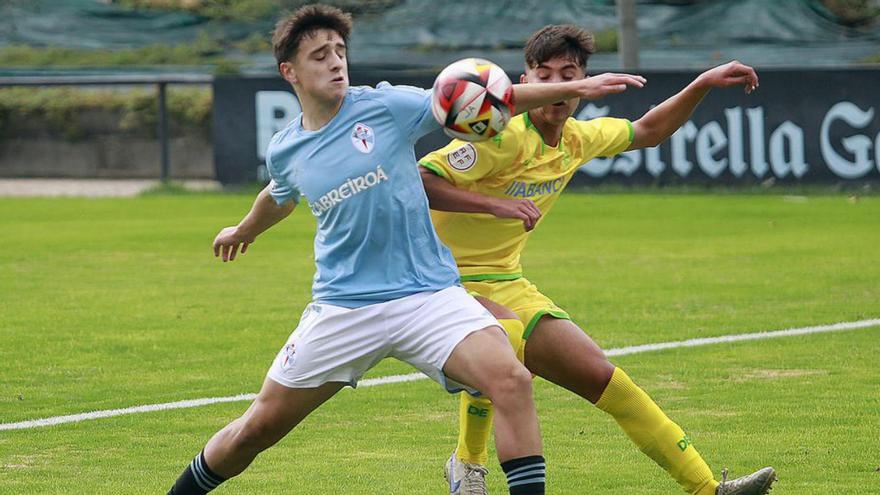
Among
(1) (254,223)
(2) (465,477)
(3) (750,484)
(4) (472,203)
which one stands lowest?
(2) (465,477)

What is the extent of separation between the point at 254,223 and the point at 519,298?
116cm

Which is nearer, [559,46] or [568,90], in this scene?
[568,90]

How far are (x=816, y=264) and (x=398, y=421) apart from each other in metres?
7.38

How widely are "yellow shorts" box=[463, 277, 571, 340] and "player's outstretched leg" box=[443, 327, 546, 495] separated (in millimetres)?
1003

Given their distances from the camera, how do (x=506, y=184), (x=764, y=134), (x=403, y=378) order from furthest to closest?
(x=764, y=134), (x=403, y=378), (x=506, y=184)

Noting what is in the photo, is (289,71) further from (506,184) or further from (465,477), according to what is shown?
(465,477)

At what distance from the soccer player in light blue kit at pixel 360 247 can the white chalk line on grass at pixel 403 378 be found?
279 centimetres

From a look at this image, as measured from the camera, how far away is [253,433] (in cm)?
628

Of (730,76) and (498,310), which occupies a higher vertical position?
(730,76)

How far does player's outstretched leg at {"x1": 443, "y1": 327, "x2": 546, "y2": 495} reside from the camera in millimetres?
5871

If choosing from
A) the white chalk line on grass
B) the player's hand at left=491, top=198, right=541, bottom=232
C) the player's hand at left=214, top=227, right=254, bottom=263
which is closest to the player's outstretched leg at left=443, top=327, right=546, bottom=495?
the player's hand at left=491, top=198, right=541, bottom=232

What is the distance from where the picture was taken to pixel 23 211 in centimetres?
2158

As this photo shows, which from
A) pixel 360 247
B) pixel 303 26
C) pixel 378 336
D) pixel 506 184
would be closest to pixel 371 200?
pixel 360 247

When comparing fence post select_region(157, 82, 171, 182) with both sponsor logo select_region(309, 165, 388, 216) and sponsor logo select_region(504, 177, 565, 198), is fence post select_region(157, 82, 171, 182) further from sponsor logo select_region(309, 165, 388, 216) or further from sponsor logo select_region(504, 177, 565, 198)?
sponsor logo select_region(309, 165, 388, 216)
